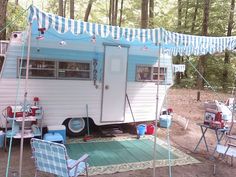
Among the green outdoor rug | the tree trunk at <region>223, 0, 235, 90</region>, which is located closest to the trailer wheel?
the green outdoor rug

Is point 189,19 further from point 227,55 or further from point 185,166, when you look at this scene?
point 185,166

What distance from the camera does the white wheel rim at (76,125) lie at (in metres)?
6.31

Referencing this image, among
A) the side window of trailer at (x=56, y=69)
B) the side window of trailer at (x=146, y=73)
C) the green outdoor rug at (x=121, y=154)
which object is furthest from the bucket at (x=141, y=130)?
the side window of trailer at (x=56, y=69)

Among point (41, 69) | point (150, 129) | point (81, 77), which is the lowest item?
point (150, 129)

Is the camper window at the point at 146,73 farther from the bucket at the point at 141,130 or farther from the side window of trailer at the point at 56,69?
the side window of trailer at the point at 56,69

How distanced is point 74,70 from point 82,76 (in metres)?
0.23

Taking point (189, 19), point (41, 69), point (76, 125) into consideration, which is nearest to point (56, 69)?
point (41, 69)

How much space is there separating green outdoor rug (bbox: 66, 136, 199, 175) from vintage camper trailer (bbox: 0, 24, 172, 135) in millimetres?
613

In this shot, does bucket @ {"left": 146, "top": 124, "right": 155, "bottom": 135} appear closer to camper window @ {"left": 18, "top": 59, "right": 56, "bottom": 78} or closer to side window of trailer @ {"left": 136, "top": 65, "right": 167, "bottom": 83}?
side window of trailer @ {"left": 136, "top": 65, "right": 167, "bottom": 83}

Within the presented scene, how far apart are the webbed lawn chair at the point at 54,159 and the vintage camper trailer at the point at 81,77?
2.41 m

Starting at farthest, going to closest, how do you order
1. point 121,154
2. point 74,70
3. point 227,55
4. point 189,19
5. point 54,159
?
point 189,19 < point 227,55 < point 74,70 < point 121,154 < point 54,159

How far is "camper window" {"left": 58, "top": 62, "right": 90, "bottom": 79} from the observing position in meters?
5.98

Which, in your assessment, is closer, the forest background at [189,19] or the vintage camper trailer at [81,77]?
the vintage camper trailer at [81,77]

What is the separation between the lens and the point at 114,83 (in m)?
6.50
